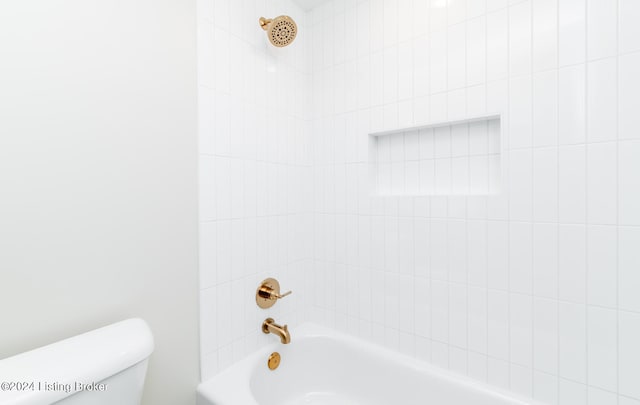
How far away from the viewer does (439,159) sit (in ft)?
4.23

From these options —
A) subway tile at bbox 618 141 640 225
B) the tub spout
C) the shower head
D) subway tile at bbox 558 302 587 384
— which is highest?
the shower head

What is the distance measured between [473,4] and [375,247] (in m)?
1.14

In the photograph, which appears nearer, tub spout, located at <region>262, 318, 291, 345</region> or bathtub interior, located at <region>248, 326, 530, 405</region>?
bathtub interior, located at <region>248, 326, 530, 405</region>

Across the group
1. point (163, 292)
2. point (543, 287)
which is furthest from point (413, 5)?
point (163, 292)

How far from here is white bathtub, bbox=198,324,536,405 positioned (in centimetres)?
113

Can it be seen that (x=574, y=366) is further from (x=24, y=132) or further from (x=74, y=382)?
(x=24, y=132)

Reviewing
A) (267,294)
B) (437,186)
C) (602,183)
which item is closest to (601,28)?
(602,183)

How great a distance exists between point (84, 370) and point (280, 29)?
1.38 metres

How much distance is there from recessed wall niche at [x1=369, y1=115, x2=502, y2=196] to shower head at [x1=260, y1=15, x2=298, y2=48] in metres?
0.61

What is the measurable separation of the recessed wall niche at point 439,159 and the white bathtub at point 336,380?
31.9 inches

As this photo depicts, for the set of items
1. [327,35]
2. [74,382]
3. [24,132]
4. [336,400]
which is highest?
[327,35]

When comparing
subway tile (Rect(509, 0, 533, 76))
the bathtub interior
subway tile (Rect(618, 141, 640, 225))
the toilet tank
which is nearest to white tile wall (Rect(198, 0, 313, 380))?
the bathtub interior

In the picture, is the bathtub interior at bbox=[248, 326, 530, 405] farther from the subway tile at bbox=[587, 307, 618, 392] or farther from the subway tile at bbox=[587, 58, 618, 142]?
the subway tile at bbox=[587, 58, 618, 142]

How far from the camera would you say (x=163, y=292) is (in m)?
1.02
